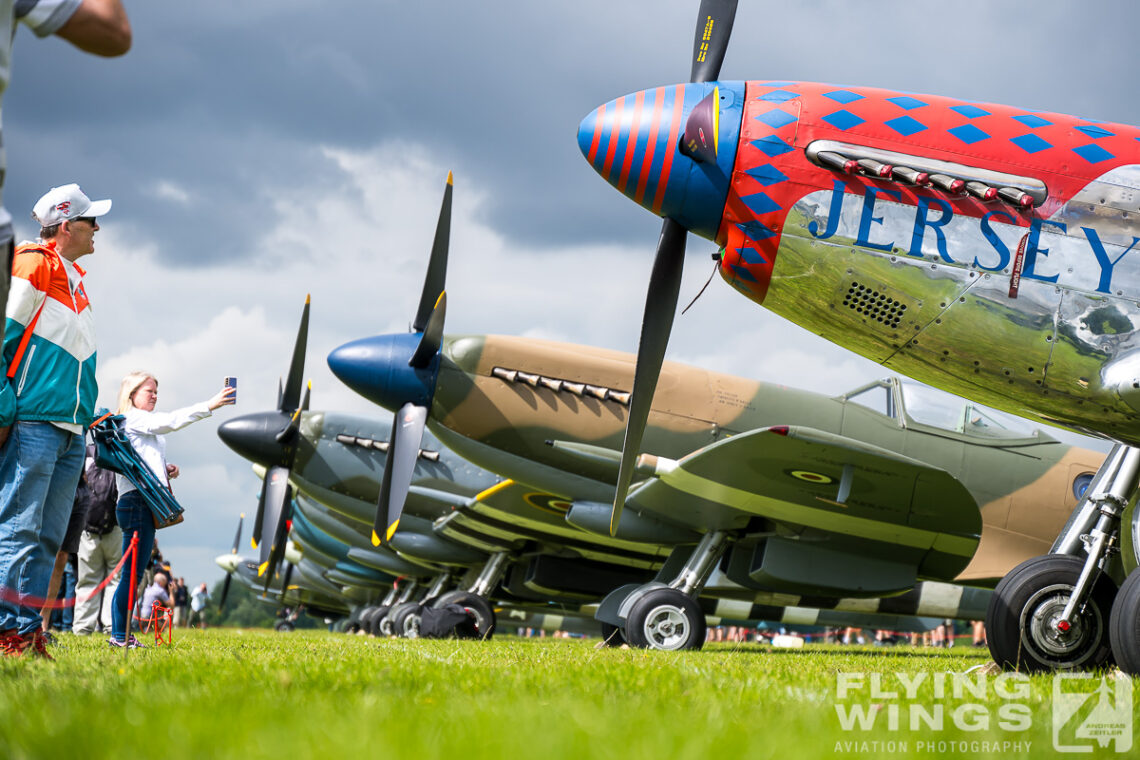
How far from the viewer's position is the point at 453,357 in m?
10.2

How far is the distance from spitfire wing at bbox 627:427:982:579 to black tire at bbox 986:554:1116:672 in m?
2.94

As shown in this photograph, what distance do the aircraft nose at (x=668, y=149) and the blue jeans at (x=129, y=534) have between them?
3318 millimetres

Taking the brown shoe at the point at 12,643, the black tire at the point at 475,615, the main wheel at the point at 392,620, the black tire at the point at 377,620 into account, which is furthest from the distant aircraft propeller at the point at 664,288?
the black tire at the point at 377,620

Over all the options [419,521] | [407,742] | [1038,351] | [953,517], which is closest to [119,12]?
[407,742]

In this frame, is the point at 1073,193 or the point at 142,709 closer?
the point at 142,709

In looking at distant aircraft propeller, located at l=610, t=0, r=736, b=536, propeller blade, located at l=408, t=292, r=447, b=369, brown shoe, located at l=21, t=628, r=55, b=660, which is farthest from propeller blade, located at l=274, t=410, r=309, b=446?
brown shoe, located at l=21, t=628, r=55, b=660

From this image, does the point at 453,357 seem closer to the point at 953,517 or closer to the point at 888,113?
the point at 953,517

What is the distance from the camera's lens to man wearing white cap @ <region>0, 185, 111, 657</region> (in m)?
3.90

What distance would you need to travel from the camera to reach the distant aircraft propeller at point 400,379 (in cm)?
1008

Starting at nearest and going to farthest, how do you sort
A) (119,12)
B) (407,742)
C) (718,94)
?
(407,742) < (119,12) < (718,94)

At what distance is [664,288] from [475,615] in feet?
21.1

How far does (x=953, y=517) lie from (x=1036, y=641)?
3.92m

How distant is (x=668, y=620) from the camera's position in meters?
8.23

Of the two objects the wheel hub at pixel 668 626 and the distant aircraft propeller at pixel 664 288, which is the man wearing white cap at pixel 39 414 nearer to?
the distant aircraft propeller at pixel 664 288
